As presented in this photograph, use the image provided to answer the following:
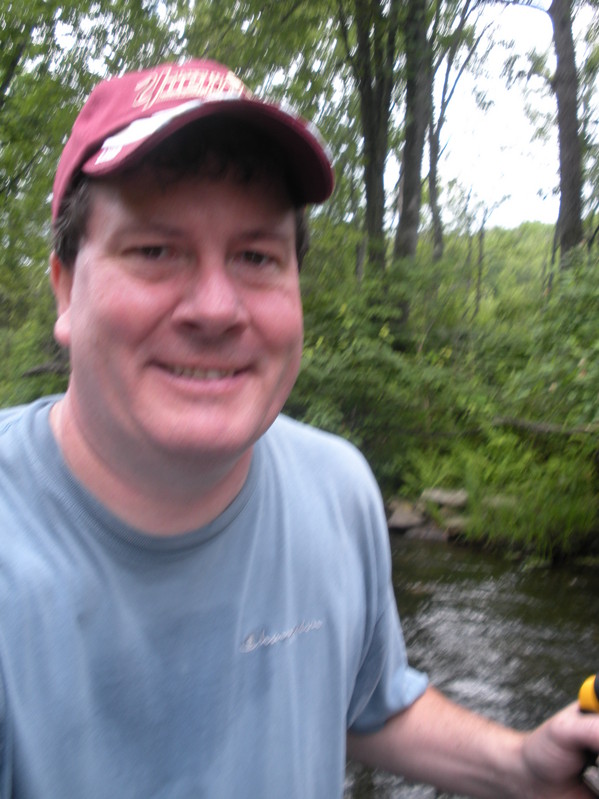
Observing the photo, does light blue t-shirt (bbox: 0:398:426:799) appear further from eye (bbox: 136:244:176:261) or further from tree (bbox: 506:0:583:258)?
tree (bbox: 506:0:583:258)

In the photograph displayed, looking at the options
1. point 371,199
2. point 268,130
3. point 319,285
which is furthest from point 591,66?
point 268,130

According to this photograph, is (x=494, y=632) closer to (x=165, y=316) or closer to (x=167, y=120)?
(x=165, y=316)

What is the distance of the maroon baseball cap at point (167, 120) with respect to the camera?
116 centimetres

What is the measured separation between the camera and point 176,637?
121cm

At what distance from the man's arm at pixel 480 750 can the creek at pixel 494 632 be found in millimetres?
2392

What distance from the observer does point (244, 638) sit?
1.28 metres

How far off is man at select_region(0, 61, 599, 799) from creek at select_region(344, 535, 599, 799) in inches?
113

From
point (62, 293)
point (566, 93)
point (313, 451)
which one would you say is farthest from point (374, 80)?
point (62, 293)

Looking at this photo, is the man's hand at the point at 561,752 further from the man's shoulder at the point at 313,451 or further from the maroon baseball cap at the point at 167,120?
the maroon baseball cap at the point at 167,120

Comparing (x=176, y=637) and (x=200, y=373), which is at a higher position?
(x=200, y=373)

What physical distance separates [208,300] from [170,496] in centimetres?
32

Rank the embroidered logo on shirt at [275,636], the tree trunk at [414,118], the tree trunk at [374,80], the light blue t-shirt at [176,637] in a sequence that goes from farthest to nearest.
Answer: the tree trunk at [374,80] → the tree trunk at [414,118] → the embroidered logo on shirt at [275,636] → the light blue t-shirt at [176,637]

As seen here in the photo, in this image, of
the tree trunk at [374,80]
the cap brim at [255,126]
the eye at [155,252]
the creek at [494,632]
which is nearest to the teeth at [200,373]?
the eye at [155,252]

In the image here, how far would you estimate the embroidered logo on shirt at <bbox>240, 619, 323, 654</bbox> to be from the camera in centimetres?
129
